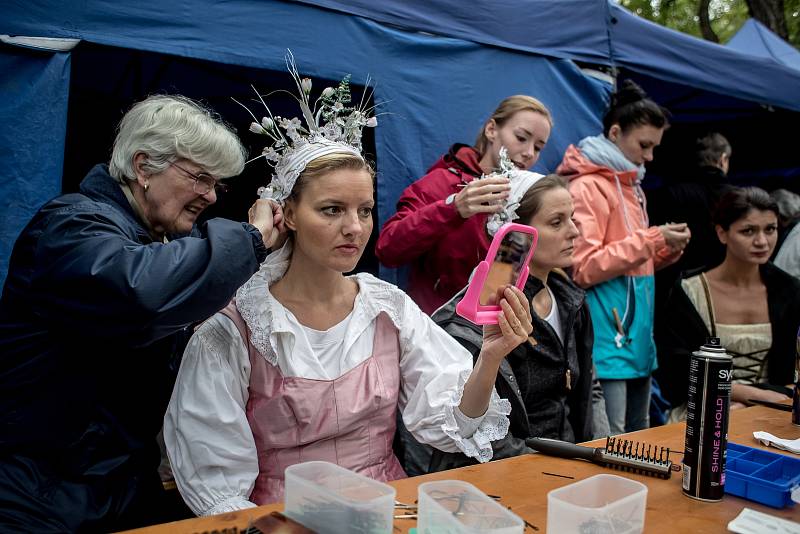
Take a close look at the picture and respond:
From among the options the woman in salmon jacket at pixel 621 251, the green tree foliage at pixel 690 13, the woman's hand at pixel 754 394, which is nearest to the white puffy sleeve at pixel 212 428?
the woman's hand at pixel 754 394

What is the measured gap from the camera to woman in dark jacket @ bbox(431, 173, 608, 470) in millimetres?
2666

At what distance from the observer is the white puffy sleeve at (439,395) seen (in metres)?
2.12

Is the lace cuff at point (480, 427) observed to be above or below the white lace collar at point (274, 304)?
below

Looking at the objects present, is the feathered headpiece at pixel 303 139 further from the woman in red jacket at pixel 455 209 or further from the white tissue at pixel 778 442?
the white tissue at pixel 778 442

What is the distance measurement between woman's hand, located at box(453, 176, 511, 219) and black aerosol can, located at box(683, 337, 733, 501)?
1.40 meters

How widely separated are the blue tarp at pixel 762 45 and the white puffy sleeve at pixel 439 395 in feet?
23.5

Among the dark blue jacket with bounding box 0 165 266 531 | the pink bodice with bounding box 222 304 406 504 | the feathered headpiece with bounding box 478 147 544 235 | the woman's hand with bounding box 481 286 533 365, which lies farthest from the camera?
the feathered headpiece with bounding box 478 147 544 235

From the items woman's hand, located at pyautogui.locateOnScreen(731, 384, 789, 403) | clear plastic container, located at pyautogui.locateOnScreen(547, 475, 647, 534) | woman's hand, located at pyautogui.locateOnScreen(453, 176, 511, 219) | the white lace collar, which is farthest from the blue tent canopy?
clear plastic container, located at pyautogui.locateOnScreen(547, 475, 647, 534)

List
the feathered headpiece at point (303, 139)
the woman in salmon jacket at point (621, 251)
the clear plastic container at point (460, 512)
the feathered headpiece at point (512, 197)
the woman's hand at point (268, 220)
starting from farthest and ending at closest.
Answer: the woman in salmon jacket at point (621, 251) < the feathered headpiece at point (512, 197) < the feathered headpiece at point (303, 139) < the woman's hand at point (268, 220) < the clear plastic container at point (460, 512)

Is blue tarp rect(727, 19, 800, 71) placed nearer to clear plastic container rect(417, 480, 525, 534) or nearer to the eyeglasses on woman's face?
the eyeglasses on woman's face

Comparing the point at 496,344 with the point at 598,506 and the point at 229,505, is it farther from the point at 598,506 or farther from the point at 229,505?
the point at 229,505

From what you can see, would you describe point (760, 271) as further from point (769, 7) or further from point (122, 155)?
point (769, 7)

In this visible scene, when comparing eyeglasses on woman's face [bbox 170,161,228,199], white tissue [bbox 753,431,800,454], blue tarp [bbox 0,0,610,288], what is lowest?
white tissue [bbox 753,431,800,454]

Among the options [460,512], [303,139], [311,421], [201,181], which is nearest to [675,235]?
[303,139]
